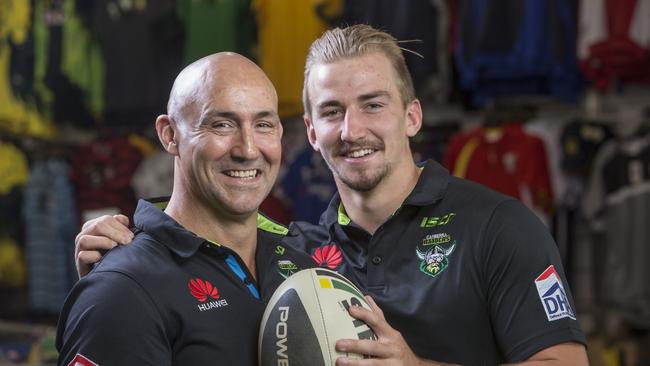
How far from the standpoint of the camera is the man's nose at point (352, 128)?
8.83ft

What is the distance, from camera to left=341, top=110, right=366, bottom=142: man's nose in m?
2.69

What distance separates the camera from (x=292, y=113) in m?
6.00

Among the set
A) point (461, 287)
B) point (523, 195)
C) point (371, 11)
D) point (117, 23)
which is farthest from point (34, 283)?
point (461, 287)

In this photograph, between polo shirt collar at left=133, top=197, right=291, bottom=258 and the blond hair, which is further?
the blond hair

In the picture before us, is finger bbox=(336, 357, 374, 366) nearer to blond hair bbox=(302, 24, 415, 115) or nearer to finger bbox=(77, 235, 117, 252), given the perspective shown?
finger bbox=(77, 235, 117, 252)

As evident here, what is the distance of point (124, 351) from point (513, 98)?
4.22 m

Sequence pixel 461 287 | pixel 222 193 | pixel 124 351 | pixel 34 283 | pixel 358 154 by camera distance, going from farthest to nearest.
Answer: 1. pixel 34 283
2. pixel 358 154
3. pixel 461 287
4. pixel 222 193
5. pixel 124 351

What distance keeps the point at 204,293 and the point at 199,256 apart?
0.39ft

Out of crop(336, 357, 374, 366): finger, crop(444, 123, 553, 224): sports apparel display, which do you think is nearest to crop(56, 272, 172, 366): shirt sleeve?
crop(336, 357, 374, 366): finger

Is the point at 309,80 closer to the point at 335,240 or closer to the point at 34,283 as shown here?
the point at 335,240

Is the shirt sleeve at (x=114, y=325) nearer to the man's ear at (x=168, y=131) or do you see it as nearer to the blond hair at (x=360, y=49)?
the man's ear at (x=168, y=131)

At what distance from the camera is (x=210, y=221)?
89.0 inches

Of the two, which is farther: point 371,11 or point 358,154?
point 371,11

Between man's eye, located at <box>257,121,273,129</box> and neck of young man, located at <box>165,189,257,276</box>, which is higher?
man's eye, located at <box>257,121,273,129</box>
